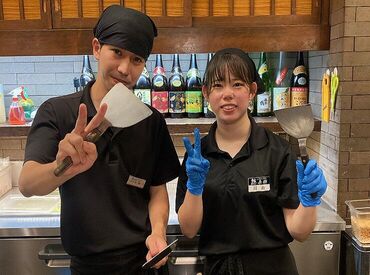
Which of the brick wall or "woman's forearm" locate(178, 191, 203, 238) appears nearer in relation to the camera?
"woman's forearm" locate(178, 191, 203, 238)

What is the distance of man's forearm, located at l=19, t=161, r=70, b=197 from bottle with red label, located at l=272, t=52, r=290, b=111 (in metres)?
1.25

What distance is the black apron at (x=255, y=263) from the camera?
3.84ft

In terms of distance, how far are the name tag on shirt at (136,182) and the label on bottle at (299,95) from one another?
1.05 m

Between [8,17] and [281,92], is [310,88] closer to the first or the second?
[281,92]

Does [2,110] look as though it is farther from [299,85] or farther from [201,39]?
[299,85]

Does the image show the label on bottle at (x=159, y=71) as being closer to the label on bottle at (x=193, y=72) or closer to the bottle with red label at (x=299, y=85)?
the label on bottle at (x=193, y=72)

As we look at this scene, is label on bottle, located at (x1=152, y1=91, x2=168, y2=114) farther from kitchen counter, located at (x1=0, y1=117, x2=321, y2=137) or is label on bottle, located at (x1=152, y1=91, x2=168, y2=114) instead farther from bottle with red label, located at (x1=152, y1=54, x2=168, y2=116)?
kitchen counter, located at (x1=0, y1=117, x2=321, y2=137)

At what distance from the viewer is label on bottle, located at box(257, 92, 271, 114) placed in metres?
1.96

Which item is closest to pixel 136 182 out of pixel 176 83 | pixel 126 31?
pixel 126 31

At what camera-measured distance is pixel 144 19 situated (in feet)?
3.61

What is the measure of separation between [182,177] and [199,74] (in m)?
0.89

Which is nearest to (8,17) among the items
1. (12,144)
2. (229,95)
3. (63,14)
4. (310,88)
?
(63,14)

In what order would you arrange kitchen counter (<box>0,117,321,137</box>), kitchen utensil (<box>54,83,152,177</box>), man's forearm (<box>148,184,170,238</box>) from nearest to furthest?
1. kitchen utensil (<box>54,83,152,177</box>)
2. man's forearm (<box>148,184,170,238</box>)
3. kitchen counter (<box>0,117,321,137</box>)

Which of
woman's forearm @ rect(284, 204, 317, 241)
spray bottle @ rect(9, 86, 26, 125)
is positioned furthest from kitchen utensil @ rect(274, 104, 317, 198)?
spray bottle @ rect(9, 86, 26, 125)
